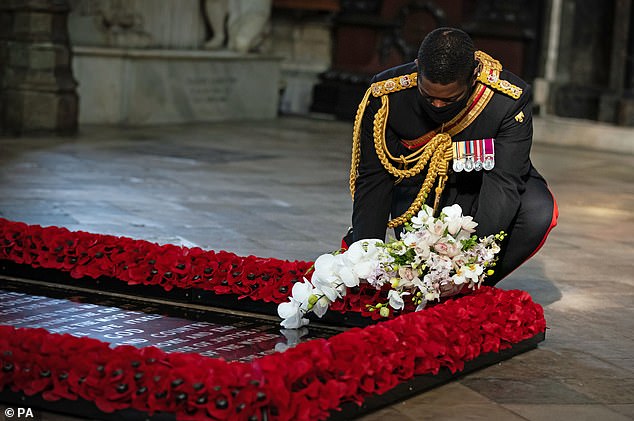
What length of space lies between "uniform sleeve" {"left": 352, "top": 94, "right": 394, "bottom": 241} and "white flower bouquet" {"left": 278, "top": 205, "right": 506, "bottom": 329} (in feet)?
1.32

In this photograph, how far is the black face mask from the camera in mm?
4805

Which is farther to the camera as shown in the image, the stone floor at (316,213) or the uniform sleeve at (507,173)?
the uniform sleeve at (507,173)

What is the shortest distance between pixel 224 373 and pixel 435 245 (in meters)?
1.16

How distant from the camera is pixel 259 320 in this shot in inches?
191

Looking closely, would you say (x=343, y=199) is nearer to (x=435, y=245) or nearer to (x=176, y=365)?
(x=435, y=245)

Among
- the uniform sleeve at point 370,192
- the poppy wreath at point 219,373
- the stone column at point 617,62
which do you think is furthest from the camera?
the stone column at point 617,62

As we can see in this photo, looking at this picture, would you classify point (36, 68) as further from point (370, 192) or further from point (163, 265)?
point (370, 192)

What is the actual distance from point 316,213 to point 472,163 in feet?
10.9

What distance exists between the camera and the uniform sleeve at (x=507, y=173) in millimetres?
4863

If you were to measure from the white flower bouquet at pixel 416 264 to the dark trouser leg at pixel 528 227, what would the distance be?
1.73 ft

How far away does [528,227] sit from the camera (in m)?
5.12

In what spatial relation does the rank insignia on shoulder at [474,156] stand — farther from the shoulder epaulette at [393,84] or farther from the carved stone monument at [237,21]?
the carved stone monument at [237,21]

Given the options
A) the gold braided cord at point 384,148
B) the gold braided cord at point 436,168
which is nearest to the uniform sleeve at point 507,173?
the gold braided cord at point 436,168

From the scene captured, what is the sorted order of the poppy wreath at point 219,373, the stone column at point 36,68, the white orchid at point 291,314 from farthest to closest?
the stone column at point 36,68 → the white orchid at point 291,314 → the poppy wreath at point 219,373
